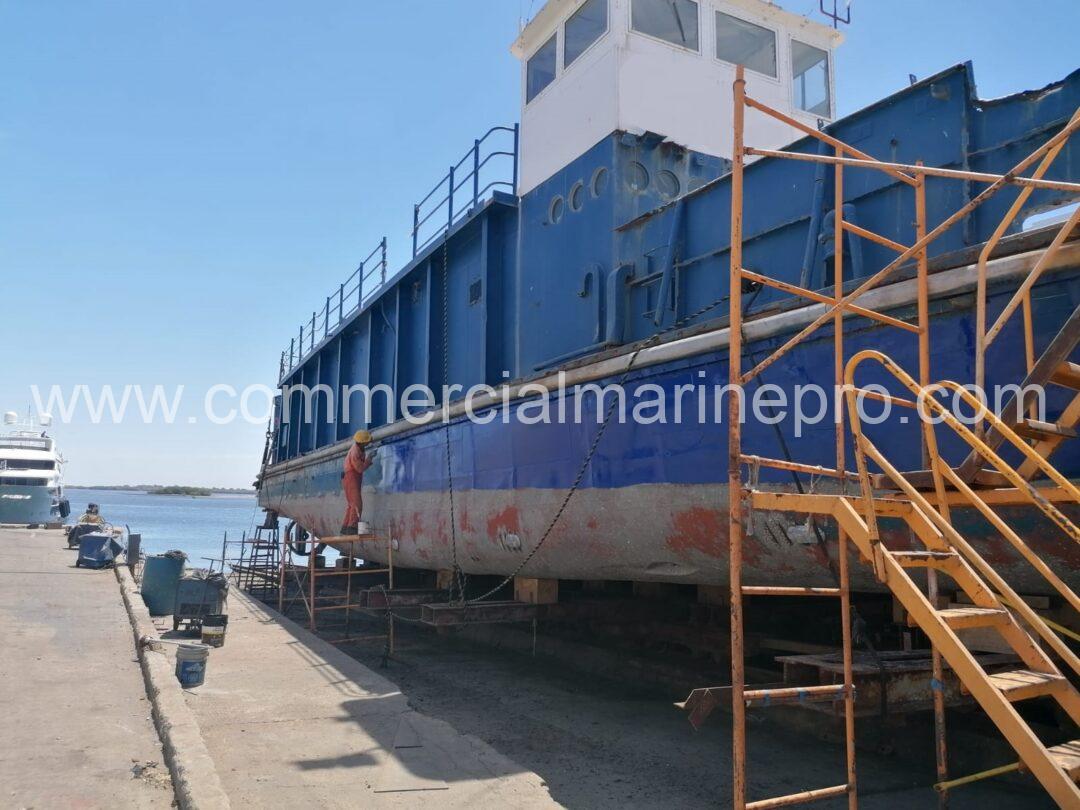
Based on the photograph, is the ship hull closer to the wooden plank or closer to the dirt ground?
the dirt ground

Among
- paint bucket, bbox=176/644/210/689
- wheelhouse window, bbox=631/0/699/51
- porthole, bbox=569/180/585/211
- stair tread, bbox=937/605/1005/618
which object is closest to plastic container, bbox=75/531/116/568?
paint bucket, bbox=176/644/210/689

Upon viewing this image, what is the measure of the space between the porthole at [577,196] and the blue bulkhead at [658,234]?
15mm

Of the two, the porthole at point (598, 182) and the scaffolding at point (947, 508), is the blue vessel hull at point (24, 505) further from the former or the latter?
the scaffolding at point (947, 508)

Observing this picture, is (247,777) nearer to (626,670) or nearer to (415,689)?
(415,689)

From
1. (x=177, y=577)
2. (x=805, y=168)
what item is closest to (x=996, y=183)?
(x=805, y=168)

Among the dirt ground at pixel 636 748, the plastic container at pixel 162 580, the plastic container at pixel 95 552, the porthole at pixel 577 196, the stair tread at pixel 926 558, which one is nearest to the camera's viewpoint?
the stair tread at pixel 926 558

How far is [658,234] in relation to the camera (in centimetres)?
587

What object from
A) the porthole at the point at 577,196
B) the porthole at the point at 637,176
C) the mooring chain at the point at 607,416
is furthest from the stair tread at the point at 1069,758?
the porthole at the point at 577,196

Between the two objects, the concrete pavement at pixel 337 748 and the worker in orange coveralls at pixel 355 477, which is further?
the worker in orange coveralls at pixel 355 477

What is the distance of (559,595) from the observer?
7.89 m

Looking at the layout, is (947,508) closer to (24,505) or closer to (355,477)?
(355,477)

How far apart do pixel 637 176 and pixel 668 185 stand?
30 centimetres

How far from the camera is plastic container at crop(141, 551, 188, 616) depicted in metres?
9.68

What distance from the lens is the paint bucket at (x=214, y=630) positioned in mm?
7855
